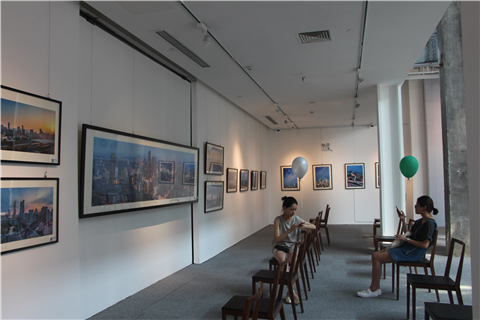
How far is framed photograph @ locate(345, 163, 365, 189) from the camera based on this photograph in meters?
14.0

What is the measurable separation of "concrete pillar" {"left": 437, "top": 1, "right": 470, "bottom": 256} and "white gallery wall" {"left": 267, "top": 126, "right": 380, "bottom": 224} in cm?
579

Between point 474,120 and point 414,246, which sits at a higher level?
point 474,120

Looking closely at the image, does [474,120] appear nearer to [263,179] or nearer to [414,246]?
[414,246]

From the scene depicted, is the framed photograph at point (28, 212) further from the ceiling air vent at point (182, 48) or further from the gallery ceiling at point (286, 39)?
the ceiling air vent at point (182, 48)

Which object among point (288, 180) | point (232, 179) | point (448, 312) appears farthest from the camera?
point (288, 180)

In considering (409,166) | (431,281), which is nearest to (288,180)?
(409,166)

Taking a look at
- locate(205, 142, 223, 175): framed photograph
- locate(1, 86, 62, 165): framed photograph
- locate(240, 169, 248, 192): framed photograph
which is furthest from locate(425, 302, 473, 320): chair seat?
locate(240, 169, 248, 192): framed photograph

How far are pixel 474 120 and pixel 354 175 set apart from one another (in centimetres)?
1310

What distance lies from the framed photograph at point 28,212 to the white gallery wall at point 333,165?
38.0 feet

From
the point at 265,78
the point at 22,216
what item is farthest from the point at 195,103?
the point at 22,216

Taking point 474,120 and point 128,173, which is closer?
point 474,120

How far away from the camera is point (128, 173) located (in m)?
4.94

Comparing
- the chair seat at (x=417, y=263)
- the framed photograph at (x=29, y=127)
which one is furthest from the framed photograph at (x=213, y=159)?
the chair seat at (x=417, y=263)

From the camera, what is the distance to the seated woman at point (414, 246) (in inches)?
179
